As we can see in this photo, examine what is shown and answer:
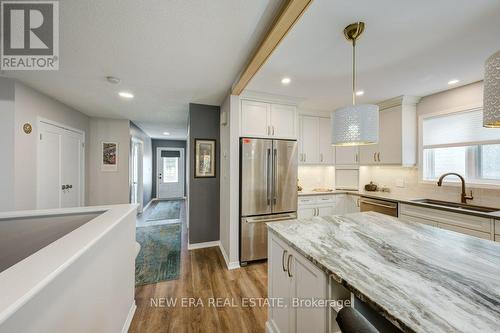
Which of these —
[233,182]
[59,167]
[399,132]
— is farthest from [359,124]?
[59,167]

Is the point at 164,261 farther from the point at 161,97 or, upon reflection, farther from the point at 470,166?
the point at 470,166

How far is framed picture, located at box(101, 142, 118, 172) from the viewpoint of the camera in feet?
13.9

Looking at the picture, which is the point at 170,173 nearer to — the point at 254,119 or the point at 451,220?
the point at 254,119

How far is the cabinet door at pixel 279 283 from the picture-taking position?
134 cm

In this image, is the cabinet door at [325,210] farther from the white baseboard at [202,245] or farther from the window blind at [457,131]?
the white baseboard at [202,245]

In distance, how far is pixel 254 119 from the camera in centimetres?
282

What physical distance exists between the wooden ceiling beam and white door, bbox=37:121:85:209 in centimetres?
324

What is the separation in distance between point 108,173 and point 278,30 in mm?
4640

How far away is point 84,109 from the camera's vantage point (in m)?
3.62

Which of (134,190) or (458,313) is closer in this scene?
(458,313)

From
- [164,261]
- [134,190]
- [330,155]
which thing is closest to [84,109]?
[134,190]

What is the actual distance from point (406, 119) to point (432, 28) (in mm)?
1942

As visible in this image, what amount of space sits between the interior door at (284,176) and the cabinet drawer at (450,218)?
5.09 ft

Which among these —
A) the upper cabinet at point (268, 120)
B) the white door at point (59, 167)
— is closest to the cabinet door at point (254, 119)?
the upper cabinet at point (268, 120)
